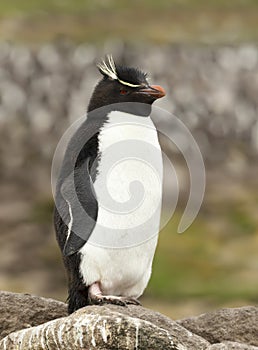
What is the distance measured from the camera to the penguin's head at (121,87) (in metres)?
6.67

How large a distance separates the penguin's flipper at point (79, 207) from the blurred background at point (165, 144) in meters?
7.40

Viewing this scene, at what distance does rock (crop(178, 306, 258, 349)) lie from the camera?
6809mm

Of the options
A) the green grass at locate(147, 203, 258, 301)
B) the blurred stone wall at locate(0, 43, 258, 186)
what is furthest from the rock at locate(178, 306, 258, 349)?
the blurred stone wall at locate(0, 43, 258, 186)

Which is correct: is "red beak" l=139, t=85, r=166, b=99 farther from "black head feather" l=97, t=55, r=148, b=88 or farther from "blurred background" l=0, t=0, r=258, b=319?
"blurred background" l=0, t=0, r=258, b=319

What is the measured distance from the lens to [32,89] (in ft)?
63.3

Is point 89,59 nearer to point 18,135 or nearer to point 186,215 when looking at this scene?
point 18,135

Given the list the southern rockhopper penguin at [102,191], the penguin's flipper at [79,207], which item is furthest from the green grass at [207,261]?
the penguin's flipper at [79,207]

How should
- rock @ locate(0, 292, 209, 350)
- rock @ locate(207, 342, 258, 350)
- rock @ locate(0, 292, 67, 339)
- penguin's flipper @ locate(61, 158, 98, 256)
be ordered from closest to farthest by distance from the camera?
rock @ locate(0, 292, 209, 350)
rock @ locate(207, 342, 258, 350)
penguin's flipper @ locate(61, 158, 98, 256)
rock @ locate(0, 292, 67, 339)

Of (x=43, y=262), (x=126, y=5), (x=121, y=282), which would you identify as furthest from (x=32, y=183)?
(x=121, y=282)

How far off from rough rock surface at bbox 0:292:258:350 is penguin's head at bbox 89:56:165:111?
123cm

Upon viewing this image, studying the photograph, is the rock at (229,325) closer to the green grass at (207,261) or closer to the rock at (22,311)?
the rock at (22,311)

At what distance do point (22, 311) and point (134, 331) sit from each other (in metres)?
1.49

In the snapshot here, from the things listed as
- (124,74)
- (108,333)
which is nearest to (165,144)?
(124,74)

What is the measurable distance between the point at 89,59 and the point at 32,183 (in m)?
2.77
